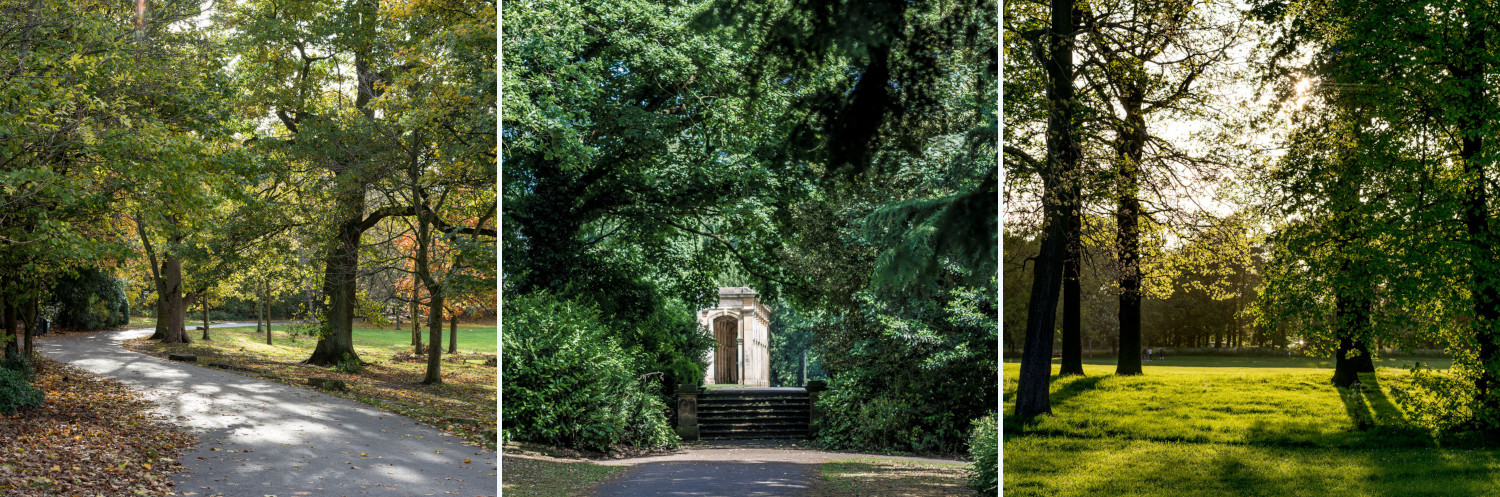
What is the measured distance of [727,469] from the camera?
14.4 feet

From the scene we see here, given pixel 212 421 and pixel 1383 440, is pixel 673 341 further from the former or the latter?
pixel 212 421

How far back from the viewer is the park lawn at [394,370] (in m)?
9.05

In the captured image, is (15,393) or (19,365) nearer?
(15,393)

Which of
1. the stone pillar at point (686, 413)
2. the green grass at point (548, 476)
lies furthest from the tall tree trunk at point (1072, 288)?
the green grass at point (548, 476)

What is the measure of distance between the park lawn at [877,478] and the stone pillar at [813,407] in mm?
186

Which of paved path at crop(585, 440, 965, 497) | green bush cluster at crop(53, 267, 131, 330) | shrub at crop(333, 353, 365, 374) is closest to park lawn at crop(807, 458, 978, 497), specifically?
paved path at crop(585, 440, 965, 497)

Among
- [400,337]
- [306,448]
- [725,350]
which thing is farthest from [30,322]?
[725,350]

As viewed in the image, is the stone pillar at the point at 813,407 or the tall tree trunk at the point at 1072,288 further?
the tall tree trunk at the point at 1072,288

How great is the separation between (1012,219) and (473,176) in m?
4.82

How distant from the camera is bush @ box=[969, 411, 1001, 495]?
181 inches

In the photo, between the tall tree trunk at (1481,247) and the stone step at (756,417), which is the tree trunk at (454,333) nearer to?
the stone step at (756,417)

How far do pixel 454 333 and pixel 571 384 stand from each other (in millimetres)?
5720

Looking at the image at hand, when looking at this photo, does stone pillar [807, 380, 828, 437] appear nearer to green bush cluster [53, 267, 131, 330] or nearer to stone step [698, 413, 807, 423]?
stone step [698, 413, 807, 423]

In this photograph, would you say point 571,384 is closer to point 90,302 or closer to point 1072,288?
point 1072,288
